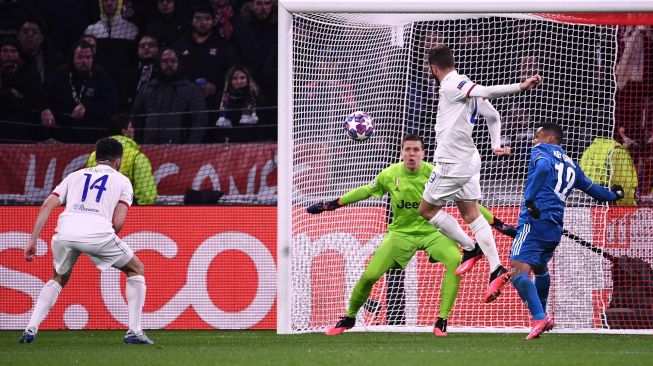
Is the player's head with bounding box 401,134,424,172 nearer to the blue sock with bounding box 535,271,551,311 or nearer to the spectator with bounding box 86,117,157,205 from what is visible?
the blue sock with bounding box 535,271,551,311

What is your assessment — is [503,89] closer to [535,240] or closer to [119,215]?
[535,240]

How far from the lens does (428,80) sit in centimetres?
1171

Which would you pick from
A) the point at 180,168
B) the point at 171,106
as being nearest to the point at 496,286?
the point at 180,168

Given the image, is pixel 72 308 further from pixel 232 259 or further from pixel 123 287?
pixel 232 259

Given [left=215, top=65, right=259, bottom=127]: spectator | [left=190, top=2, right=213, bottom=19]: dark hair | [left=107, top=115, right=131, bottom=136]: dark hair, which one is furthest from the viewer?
[left=190, top=2, right=213, bottom=19]: dark hair

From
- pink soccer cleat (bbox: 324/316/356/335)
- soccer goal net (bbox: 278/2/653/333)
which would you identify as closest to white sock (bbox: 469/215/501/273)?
pink soccer cleat (bbox: 324/316/356/335)

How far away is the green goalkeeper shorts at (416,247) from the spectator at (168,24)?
18.2 ft

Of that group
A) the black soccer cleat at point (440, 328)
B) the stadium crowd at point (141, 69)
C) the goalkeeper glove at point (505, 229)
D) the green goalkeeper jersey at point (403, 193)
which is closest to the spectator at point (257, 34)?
the stadium crowd at point (141, 69)

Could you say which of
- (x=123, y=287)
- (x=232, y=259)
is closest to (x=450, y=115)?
(x=232, y=259)

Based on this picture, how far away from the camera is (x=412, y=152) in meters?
10.3

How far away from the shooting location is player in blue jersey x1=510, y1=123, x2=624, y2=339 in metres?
9.49

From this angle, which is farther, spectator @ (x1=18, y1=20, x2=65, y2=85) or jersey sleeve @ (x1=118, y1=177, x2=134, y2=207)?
spectator @ (x1=18, y1=20, x2=65, y2=85)

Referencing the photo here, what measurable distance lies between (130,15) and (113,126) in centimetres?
274

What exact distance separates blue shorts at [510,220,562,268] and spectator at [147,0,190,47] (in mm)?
6512
